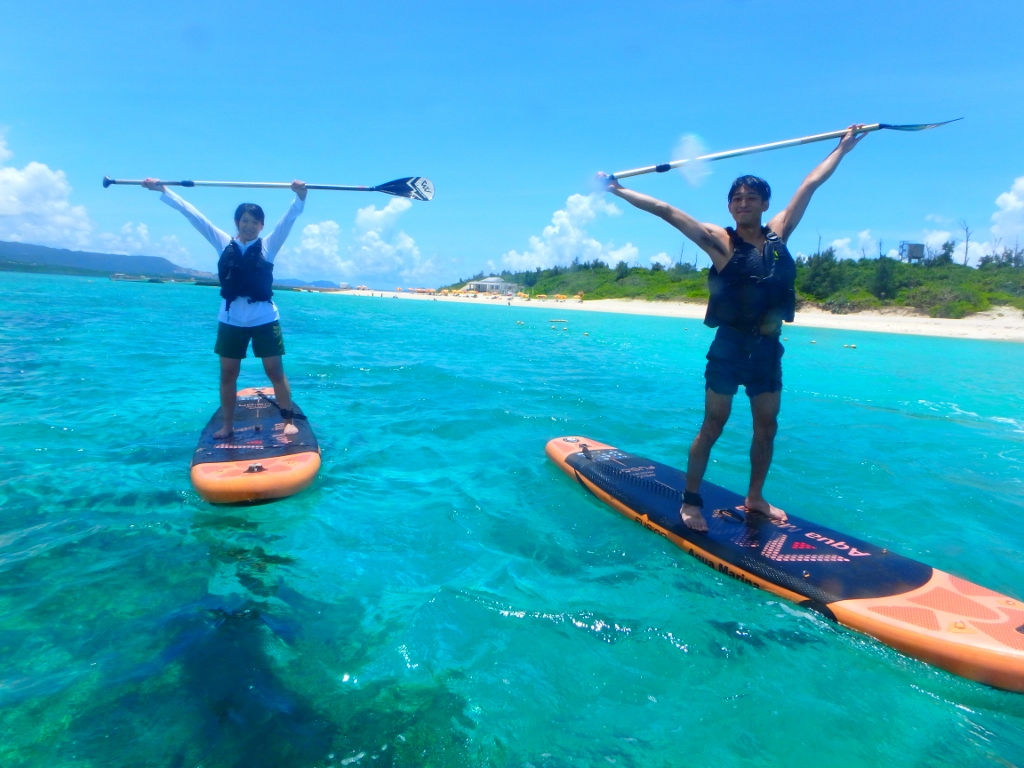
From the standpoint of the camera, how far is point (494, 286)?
105125 millimetres

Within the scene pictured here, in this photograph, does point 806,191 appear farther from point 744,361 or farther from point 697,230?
point 744,361

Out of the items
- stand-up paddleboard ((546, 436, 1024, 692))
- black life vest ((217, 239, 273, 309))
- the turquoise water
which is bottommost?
the turquoise water

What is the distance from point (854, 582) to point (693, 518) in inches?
42.1

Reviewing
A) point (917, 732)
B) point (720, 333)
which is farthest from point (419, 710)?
point (720, 333)

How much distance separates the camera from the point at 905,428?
8.90m

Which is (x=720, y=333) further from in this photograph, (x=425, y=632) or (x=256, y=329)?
(x=256, y=329)

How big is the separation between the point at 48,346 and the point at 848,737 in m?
16.6

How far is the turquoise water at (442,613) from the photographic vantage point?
2420mm

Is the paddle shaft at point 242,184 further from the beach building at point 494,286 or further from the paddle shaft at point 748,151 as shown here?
the beach building at point 494,286

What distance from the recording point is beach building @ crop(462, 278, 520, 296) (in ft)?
338

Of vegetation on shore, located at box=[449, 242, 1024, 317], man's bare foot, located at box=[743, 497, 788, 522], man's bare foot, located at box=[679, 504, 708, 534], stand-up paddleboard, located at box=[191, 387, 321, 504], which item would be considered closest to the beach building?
vegetation on shore, located at box=[449, 242, 1024, 317]

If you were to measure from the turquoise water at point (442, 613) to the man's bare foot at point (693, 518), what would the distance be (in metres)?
0.26

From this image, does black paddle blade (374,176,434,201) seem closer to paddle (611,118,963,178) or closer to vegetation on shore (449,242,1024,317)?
paddle (611,118,963,178)

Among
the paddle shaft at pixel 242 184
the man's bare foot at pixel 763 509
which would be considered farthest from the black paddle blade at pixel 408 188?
the man's bare foot at pixel 763 509
